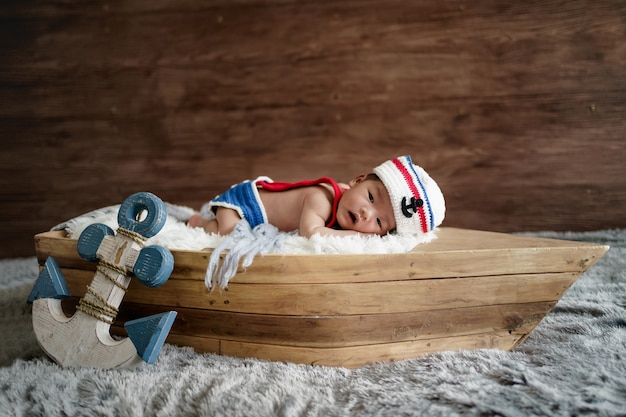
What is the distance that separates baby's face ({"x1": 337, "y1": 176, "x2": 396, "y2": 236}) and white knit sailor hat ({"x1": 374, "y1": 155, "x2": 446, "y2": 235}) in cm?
2

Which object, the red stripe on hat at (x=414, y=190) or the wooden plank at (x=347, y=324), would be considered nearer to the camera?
the wooden plank at (x=347, y=324)

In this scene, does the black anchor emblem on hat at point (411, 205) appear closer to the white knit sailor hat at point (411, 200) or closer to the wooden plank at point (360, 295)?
the white knit sailor hat at point (411, 200)

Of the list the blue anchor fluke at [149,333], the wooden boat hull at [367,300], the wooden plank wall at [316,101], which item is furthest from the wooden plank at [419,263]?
the wooden plank wall at [316,101]

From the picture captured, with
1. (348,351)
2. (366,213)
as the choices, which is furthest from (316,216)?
(348,351)

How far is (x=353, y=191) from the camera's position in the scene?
112 cm

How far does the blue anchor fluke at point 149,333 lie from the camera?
0.83 meters

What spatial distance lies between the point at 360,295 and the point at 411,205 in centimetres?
27

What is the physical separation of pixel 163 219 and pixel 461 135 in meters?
1.17

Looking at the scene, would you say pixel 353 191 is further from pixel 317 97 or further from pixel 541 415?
pixel 317 97

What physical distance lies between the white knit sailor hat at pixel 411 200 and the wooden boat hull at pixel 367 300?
0.08 meters

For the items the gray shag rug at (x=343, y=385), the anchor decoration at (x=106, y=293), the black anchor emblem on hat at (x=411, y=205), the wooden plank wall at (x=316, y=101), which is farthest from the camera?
the wooden plank wall at (x=316, y=101)

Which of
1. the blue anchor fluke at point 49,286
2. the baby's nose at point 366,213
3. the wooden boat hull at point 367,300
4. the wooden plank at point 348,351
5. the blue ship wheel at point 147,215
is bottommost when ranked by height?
the wooden plank at point 348,351

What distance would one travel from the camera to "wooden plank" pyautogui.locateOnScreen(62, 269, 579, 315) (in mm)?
893

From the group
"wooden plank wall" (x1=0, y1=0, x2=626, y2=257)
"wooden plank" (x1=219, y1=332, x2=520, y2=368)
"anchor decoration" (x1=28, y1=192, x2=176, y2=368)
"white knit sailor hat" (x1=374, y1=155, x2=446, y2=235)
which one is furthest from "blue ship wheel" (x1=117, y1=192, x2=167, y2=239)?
"wooden plank wall" (x1=0, y1=0, x2=626, y2=257)
